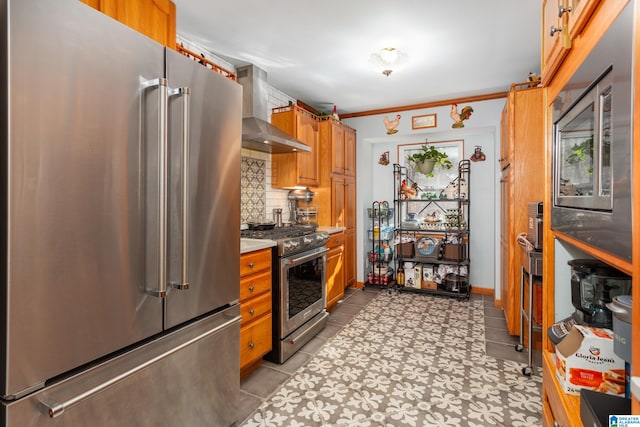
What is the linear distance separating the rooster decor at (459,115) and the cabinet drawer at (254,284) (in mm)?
3117

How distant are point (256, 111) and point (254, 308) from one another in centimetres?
176

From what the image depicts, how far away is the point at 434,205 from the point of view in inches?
190

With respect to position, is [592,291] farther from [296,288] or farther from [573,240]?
[296,288]

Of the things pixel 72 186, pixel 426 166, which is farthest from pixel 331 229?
pixel 72 186

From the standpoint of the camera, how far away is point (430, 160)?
4500 millimetres

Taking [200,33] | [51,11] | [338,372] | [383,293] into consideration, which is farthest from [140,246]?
[383,293]

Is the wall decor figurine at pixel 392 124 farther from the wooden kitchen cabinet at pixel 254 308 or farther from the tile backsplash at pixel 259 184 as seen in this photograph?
the wooden kitchen cabinet at pixel 254 308

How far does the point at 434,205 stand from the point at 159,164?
4.24 metres

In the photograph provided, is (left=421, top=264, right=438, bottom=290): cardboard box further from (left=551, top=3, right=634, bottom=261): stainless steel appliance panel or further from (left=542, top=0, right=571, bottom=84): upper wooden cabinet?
(left=551, top=3, right=634, bottom=261): stainless steel appliance panel

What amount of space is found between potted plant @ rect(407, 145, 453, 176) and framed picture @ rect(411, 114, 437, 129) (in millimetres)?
329

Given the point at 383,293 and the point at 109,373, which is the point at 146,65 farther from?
the point at 383,293

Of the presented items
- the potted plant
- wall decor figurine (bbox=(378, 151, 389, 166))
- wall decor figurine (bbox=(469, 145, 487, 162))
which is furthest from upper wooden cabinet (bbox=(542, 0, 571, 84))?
wall decor figurine (bbox=(378, 151, 389, 166))

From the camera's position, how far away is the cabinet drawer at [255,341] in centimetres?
219

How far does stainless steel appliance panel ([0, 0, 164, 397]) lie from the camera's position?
2.95 ft
